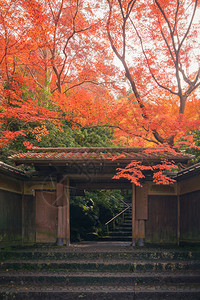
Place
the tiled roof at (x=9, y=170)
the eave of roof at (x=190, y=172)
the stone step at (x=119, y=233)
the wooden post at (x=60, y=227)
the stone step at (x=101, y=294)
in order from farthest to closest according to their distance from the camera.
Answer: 1. the stone step at (x=119, y=233)
2. the wooden post at (x=60, y=227)
3. the tiled roof at (x=9, y=170)
4. the eave of roof at (x=190, y=172)
5. the stone step at (x=101, y=294)

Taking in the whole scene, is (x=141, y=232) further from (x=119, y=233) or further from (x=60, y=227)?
(x=119, y=233)

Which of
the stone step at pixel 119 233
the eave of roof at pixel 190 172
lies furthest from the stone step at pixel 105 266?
the stone step at pixel 119 233

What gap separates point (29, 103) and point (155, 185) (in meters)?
7.56

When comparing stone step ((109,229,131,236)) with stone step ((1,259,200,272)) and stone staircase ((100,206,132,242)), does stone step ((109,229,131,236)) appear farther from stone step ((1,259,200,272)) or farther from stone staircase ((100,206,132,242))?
stone step ((1,259,200,272))

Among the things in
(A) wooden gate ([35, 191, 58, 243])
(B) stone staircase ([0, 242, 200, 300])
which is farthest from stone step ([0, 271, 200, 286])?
(A) wooden gate ([35, 191, 58, 243])

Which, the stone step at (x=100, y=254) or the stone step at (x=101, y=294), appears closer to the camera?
the stone step at (x=101, y=294)

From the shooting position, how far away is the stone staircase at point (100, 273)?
24.4ft

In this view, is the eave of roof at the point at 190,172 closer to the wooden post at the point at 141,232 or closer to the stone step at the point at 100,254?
the wooden post at the point at 141,232

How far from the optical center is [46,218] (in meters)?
11.3

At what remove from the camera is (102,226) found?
57.7 ft

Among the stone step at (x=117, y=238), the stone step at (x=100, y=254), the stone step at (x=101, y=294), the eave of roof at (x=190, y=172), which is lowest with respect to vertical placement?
the stone step at (x=117, y=238)

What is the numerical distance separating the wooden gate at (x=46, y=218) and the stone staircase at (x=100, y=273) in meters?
0.86

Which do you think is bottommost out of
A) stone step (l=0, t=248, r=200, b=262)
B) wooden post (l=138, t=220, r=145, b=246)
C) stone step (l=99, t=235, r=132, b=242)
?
stone step (l=99, t=235, r=132, b=242)

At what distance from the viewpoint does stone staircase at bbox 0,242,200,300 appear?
745 cm
